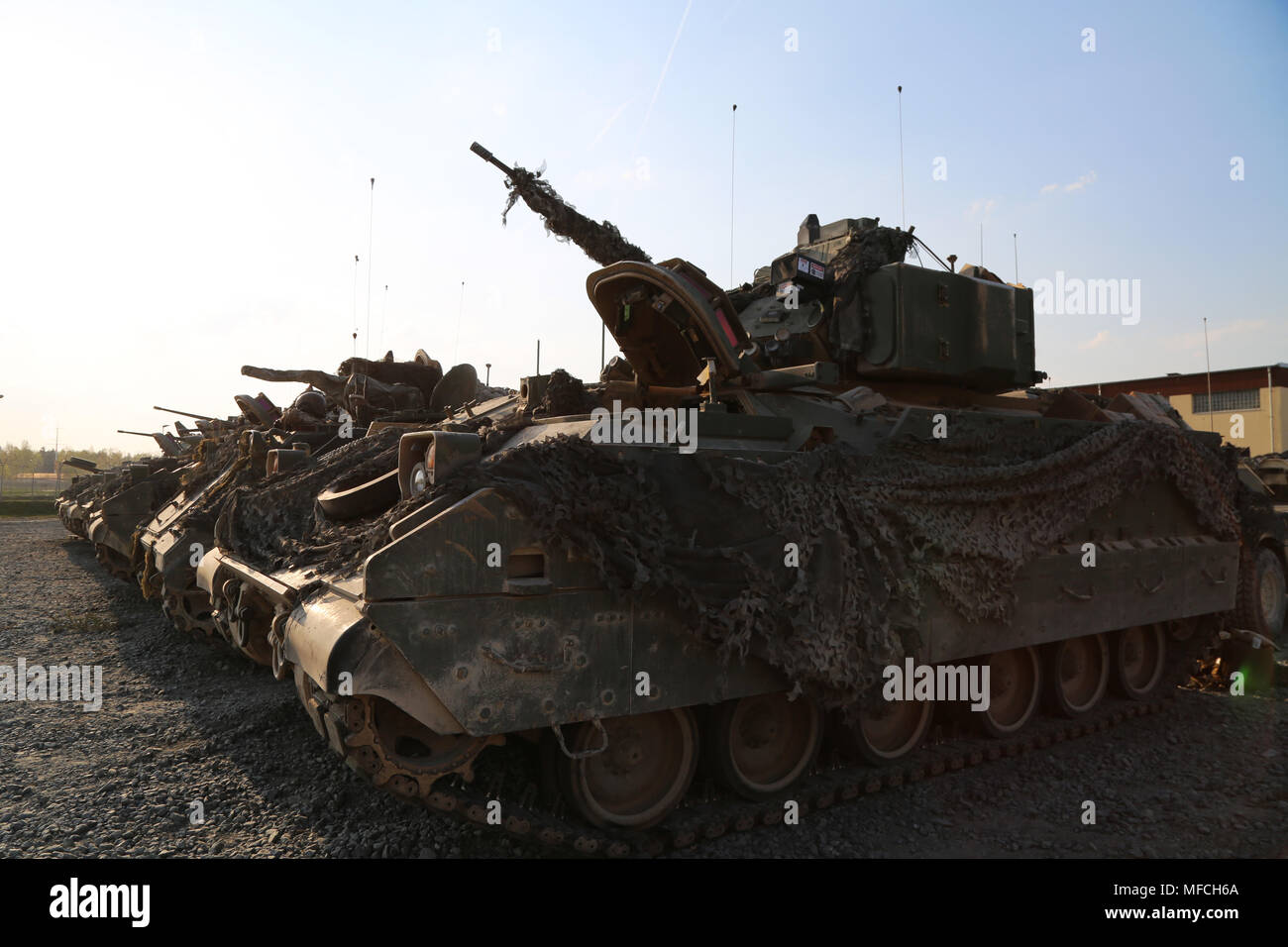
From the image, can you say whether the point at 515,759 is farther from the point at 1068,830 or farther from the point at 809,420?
the point at 1068,830

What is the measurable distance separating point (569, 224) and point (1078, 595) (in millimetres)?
4713

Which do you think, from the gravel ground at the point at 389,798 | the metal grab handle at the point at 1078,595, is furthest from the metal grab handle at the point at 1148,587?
the gravel ground at the point at 389,798

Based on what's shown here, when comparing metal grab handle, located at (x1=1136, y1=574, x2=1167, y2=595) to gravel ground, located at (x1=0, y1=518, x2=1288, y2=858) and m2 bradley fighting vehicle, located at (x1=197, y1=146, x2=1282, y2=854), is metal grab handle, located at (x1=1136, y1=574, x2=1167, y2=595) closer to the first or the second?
m2 bradley fighting vehicle, located at (x1=197, y1=146, x2=1282, y2=854)

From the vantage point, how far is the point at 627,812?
4.54 metres

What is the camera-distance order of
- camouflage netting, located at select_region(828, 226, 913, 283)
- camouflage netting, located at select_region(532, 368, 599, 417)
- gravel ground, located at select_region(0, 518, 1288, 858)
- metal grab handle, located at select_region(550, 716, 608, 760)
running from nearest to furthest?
metal grab handle, located at select_region(550, 716, 608, 760)
gravel ground, located at select_region(0, 518, 1288, 858)
camouflage netting, located at select_region(532, 368, 599, 417)
camouflage netting, located at select_region(828, 226, 913, 283)

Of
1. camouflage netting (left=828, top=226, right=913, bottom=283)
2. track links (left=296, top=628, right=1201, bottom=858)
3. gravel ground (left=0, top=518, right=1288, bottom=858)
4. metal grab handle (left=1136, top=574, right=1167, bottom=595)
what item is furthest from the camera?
metal grab handle (left=1136, top=574, right=1167, bottom=595)

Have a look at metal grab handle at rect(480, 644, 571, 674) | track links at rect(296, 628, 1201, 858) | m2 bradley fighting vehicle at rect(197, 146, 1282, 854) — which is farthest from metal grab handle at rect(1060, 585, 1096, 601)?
metal grab handle at rect(480, 644, 571, 674)

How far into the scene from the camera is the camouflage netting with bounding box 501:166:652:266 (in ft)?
23.3

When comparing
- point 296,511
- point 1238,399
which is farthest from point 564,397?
point 1238,399

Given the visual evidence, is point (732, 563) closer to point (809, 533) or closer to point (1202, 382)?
point (809, 533)

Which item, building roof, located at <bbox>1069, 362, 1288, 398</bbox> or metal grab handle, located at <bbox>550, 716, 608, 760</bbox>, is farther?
building roof, located at <bbox>1069, 362, 1288, 398</bbox>

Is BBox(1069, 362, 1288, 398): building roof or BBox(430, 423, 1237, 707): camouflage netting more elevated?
BBox(1069, 362, 1288, 398): building roof

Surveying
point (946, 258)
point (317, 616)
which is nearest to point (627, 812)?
point (317, 616)

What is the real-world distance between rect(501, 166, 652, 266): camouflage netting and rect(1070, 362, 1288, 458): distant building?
72.3 feet
